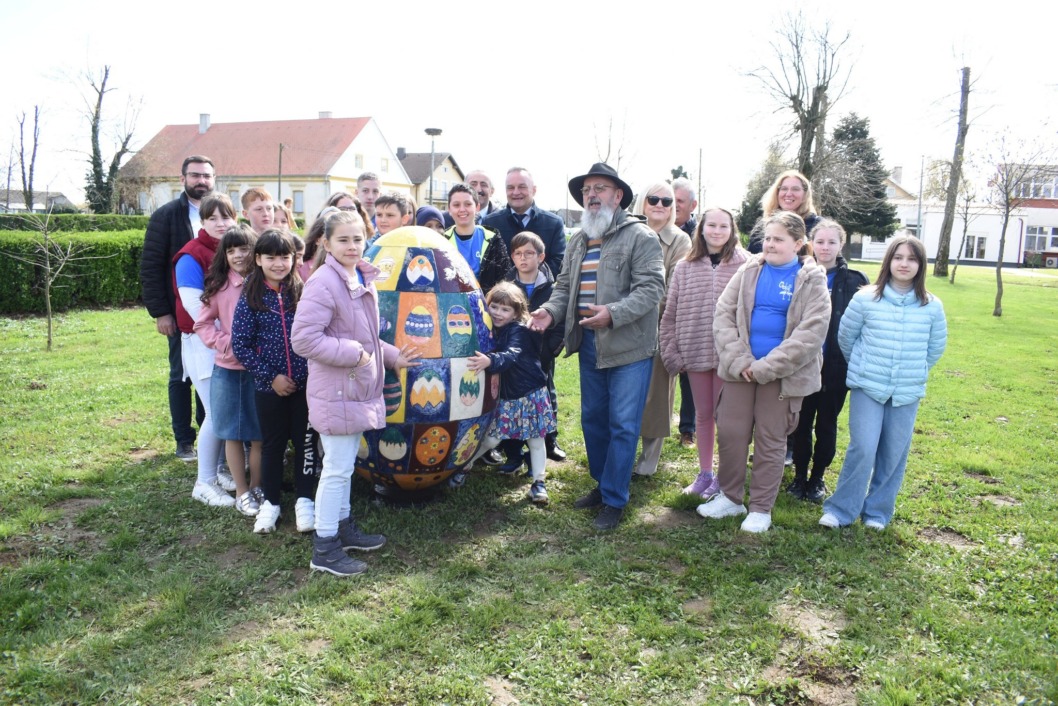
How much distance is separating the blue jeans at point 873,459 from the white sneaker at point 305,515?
3659 millimetres

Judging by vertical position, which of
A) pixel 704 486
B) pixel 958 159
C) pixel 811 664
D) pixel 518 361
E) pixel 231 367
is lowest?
pixel 811 664

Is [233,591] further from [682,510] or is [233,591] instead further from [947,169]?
[947,169]

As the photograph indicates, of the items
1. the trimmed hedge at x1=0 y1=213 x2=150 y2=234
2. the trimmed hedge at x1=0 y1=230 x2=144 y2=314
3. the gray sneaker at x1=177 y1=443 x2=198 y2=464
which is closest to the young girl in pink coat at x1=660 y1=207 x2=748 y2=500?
the gray sneaker at x1=177 y1=443 x2=198 y2=464

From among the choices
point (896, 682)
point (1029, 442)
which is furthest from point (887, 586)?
point (1029, 442)

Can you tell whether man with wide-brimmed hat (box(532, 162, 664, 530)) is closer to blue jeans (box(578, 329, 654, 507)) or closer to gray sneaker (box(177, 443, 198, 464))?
blue jeans (box(578, 329, 654, 507))

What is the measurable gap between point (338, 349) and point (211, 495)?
207cm

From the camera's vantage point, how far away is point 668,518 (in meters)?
5.29

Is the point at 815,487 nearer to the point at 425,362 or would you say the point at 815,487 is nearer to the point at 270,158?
the point at 425,362

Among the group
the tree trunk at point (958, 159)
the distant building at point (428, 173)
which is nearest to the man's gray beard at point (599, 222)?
the tree trunk at point (958, 159)

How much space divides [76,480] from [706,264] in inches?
209

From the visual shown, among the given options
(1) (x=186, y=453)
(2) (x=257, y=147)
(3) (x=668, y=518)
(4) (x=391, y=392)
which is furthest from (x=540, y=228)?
(2) (x=257, y=147)

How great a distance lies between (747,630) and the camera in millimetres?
3770

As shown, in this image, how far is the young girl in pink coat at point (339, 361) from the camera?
13.5ft

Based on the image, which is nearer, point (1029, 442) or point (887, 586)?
point (887, 586)
